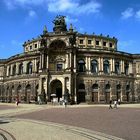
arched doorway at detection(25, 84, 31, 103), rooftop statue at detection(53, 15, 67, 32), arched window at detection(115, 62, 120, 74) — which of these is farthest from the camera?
rooftop statue at detection(53, 15, 67, 32)

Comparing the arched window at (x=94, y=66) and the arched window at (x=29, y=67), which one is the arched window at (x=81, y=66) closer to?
the arched window at (x=94, y=66)

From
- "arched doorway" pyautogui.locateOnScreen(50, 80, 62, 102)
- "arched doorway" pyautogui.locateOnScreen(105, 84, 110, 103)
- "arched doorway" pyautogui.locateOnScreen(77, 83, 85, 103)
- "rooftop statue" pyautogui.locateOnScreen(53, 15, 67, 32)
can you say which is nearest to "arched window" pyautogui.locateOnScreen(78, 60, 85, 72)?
"arched doorway" pyautogui.locateOnScreen(77, 83, 85, 103)

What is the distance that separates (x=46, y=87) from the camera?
232 feet

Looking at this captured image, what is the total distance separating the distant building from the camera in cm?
7106

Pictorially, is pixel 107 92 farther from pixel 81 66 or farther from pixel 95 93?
pixel 81 66

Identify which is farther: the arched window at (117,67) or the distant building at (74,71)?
the arched window at (117,67)

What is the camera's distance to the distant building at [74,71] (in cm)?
7106

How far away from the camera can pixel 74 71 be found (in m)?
70.7

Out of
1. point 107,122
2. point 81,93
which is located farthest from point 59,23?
point 107,122

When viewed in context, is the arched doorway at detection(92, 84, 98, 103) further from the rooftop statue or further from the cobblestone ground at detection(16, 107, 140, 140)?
the cobblestone ground at detection(16, 107, 140, 140)

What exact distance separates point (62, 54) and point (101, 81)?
13.0 metres

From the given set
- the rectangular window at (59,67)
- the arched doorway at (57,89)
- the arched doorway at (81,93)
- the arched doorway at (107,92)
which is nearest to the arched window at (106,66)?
the arched doorway at (107,92)

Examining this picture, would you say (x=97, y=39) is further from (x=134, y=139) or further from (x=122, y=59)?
(x=134, y=139)

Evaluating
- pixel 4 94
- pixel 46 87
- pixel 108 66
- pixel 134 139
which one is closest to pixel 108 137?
pixel 134 139
